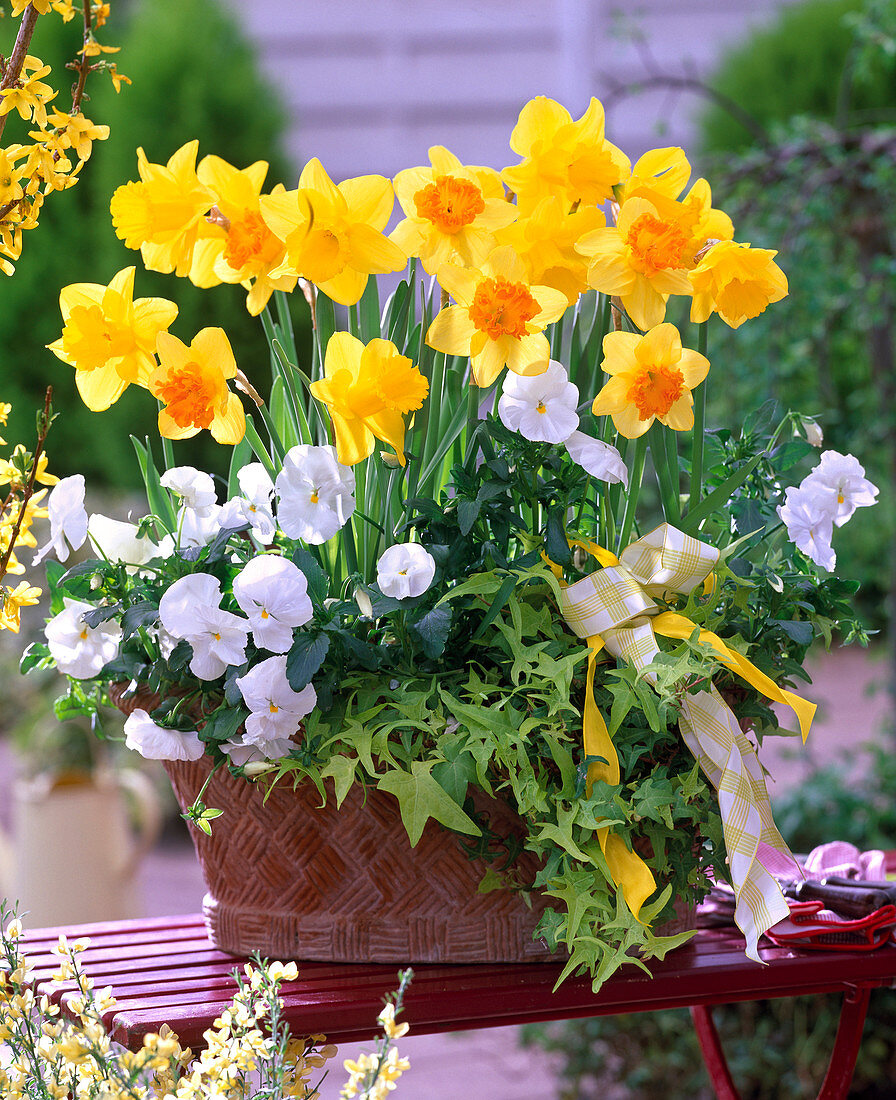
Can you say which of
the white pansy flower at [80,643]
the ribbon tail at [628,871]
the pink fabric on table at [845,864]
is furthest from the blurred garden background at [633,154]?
the white pansy flower at [80,643]

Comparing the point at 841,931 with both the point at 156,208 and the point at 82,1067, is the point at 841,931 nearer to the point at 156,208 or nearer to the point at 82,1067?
the point at 82,1067

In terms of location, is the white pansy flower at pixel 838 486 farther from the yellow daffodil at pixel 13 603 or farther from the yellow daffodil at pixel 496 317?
the yellow daffodil at pixel 13 603

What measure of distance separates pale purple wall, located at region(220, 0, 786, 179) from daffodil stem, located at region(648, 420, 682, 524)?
19.8 feet

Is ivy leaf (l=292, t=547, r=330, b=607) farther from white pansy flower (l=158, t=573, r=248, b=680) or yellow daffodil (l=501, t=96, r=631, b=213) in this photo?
yellow daffodil (l=501, t=96, r=631, b=213)

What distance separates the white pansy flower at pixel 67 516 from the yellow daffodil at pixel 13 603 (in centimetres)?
4

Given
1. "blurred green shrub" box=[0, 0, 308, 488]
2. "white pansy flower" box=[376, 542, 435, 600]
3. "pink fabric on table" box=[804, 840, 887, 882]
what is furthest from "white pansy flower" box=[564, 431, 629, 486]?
"blurred green shrub" box=[0, 0, 308, 488]

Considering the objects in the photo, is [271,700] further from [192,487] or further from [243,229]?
[243,229]

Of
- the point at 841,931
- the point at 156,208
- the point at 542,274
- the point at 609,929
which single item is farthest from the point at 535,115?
the point at 841,931

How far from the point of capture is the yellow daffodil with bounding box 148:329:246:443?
28.8 inches

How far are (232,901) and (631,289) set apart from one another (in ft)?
1.60

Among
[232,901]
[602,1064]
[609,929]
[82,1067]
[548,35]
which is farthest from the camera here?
[548,35]

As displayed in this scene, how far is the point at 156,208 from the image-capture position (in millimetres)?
779

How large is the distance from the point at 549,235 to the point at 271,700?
34 centimetres

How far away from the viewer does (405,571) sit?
73cm
